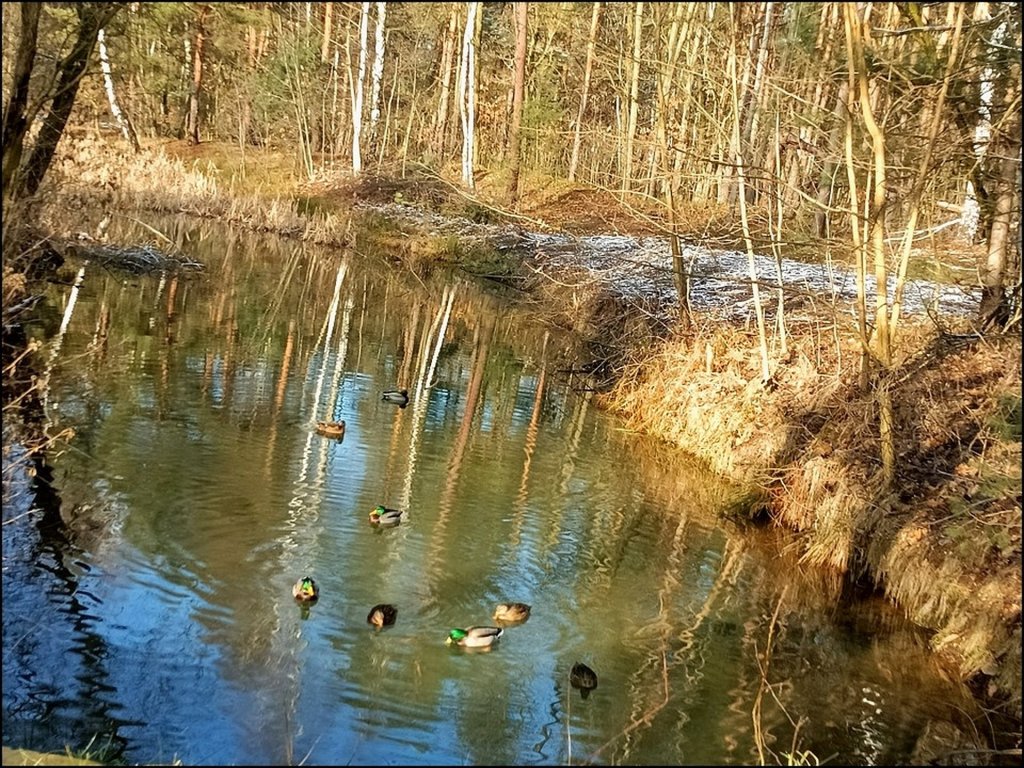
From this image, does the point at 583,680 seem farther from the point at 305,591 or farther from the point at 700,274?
the point at 700,274

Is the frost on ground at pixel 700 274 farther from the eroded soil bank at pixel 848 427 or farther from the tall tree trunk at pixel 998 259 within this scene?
the tall tree trunk at pixel 998 259

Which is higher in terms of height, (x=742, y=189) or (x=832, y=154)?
(x=832, y=154)

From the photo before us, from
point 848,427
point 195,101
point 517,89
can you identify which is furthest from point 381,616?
point 195,101

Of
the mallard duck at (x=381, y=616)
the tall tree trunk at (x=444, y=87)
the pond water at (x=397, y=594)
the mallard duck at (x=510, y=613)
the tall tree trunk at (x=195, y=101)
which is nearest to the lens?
the pond water at (x=397, y=594)

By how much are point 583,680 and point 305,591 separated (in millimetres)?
2097

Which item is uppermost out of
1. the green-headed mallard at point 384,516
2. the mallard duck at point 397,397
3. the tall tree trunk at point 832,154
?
the tall tree trunk at point 832,154

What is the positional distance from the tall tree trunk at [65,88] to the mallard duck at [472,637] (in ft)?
16.9

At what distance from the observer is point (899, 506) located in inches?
365

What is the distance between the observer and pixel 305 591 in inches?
283

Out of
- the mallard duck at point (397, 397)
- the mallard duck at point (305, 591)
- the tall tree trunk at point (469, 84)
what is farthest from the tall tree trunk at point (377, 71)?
the mallard duck at point (305, 591)

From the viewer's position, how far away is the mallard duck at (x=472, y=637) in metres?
6.87

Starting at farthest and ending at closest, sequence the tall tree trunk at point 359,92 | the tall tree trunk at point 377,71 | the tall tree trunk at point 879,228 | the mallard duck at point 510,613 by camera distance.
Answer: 1. the tall tree trunk at point 377,71
2. the tall tree trunk at point 359,92
3. the tall tree trunk at point 879,228
4. the mallard duck at point 510,613

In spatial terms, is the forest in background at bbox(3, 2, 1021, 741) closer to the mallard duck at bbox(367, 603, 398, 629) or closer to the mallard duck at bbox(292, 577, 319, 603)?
the mallard duck at bbox(292, 577, 319, 603)

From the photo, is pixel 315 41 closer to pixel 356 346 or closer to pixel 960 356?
pixel 356 346
